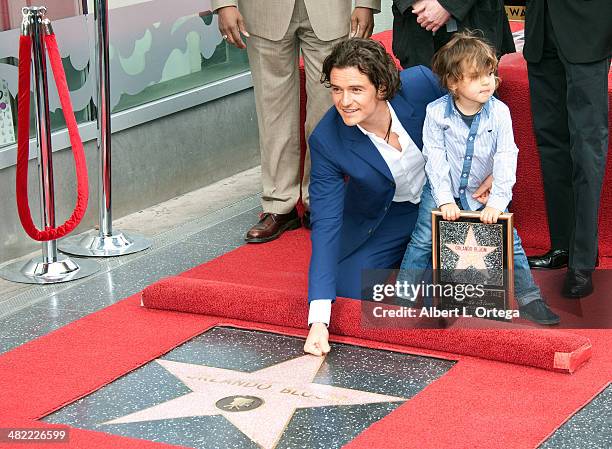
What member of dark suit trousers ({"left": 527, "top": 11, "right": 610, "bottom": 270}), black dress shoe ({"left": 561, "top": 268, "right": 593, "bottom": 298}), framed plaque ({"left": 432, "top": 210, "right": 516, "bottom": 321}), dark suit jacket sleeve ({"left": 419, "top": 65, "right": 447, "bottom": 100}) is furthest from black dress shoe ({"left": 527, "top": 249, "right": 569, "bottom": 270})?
dark suit jacket sleeve ({"left": 419, "top": 65, "right": 447, "bottom": 100})

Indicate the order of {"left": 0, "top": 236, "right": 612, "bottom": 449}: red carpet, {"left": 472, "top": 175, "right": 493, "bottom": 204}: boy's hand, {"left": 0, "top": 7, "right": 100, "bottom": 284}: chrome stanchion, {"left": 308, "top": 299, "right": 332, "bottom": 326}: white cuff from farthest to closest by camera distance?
{"left": 0, "top": 7, "right": 100, "bottom": 284}: chrome stanchion
{"left": 472, "top": 175, "right": 493, "bottom": 204}: boy's hand
{"left": 308, "top": 299, "right": 332, "bottom": 326}: white cuff
{"left": 0, "top": 236, "right": 612, "bottom": 449}: red carpet

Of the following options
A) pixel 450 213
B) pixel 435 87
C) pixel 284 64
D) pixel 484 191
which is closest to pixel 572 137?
pixel 484 191

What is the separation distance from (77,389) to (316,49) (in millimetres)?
1803

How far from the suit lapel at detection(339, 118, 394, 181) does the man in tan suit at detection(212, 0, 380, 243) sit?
85cm

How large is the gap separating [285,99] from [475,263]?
143 cm

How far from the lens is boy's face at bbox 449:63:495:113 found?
358 cm

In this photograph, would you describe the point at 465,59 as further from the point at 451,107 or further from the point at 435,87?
the point at 435,87

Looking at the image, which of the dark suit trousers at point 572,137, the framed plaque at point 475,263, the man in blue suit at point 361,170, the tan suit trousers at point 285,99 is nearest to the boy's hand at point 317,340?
the man in blue suit at point 361,170

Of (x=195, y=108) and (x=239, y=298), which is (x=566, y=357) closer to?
(x=239, y=298)

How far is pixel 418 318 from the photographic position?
140 inches

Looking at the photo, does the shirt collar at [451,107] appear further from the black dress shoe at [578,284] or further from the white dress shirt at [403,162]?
the black dress shoe at [578,284]

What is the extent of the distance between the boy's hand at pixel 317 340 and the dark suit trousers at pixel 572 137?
0.94 meters

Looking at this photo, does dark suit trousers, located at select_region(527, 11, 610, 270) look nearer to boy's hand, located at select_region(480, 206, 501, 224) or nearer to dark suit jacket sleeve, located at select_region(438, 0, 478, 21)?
dark suit jacket sleeve, located at select_region(438, 0, 478, 21)

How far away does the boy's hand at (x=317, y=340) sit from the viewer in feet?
11.1
